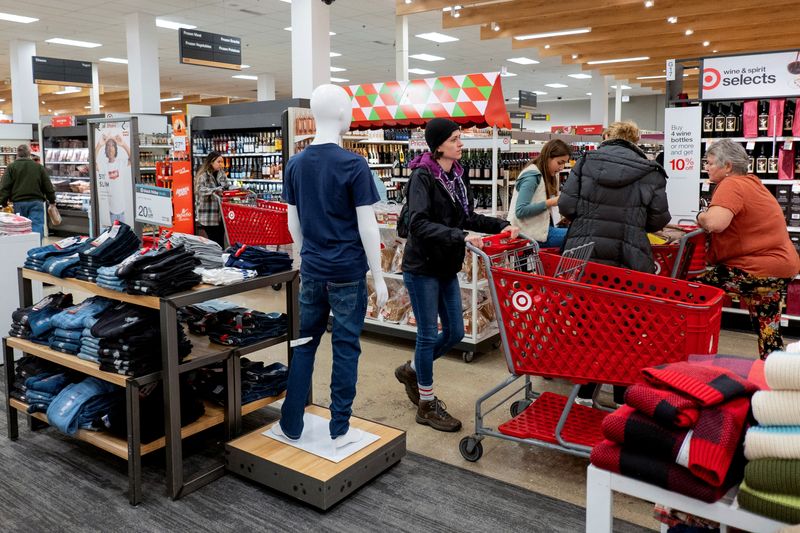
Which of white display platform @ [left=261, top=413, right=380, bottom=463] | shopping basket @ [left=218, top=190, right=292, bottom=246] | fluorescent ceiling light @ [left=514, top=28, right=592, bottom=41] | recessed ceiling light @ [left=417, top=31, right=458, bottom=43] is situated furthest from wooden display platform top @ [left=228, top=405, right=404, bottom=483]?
recessed ceiling light @ [left=417, top=31, right=458, bottom=43]

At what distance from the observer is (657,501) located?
1.35m

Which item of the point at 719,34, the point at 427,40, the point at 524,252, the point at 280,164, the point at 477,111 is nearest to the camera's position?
the point at 524,252

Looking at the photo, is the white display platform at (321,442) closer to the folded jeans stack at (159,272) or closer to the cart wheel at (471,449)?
the cart wheel at (471,449)

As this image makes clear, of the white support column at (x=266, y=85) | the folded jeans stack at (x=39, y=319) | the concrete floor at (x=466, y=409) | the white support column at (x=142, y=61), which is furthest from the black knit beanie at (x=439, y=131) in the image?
the white support column at (x=266, y=85)

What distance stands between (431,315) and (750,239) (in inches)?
77.2

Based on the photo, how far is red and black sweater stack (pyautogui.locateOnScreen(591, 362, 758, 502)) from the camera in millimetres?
1260

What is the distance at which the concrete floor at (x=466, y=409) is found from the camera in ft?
10.3

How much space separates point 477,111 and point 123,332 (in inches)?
148

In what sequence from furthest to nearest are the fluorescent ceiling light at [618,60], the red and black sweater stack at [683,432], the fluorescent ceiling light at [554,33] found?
the fluorescent ceiling light at [618,60] < the fluorescent ceiling light at [554,33] < the red and black sweater stack at [683,432]

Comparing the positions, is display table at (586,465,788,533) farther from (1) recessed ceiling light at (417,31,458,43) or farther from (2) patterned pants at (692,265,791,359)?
(1) recessed ceiling light at (417,31,458,43)

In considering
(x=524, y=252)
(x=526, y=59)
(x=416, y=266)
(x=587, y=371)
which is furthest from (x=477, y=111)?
(x=526, y=59)

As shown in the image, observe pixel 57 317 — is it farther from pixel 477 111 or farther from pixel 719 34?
pixel 719 34

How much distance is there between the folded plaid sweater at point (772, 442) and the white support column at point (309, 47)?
8.35 m

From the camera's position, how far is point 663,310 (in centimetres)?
260
